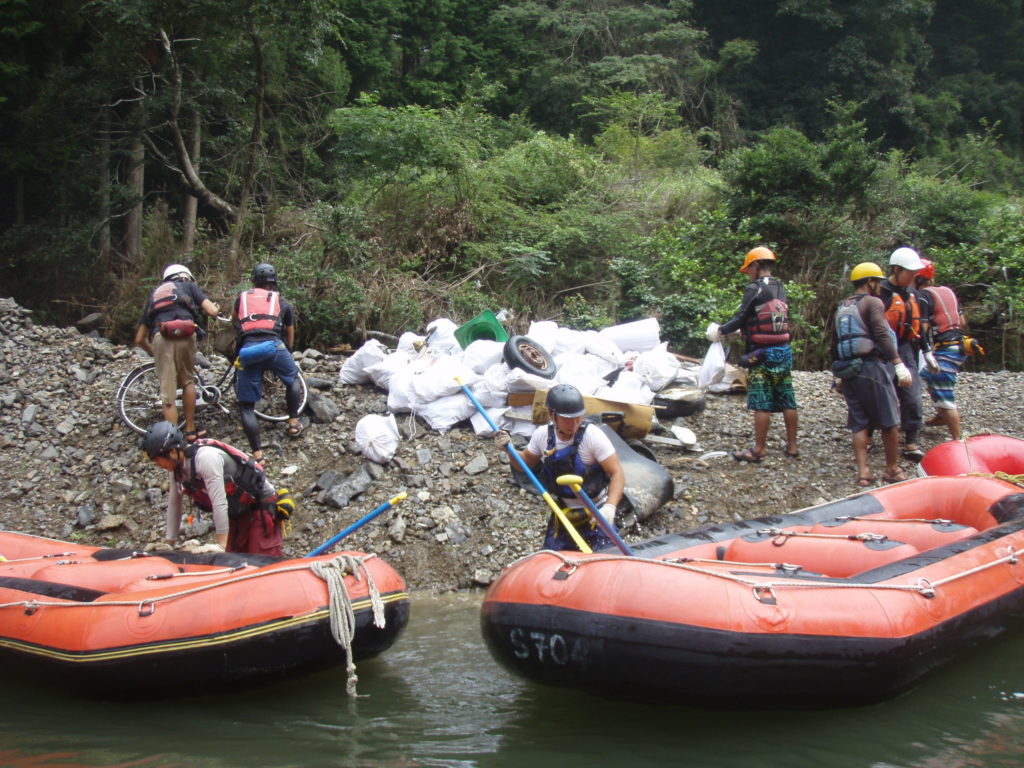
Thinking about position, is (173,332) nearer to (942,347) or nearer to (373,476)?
(373,476)

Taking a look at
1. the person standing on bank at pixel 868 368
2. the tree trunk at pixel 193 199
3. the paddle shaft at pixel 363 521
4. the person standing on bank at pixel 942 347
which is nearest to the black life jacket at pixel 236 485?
the paddle shaft at pixel 363 521

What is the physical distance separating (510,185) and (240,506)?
9180mm

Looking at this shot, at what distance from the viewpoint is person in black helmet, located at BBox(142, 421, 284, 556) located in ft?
14.6

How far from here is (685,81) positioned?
22.9m

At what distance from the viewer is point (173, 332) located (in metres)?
6.69

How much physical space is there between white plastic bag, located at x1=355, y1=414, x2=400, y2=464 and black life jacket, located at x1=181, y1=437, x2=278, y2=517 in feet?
5.88

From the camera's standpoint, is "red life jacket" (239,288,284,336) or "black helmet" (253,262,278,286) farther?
"black helmet" (253,262,278,286)

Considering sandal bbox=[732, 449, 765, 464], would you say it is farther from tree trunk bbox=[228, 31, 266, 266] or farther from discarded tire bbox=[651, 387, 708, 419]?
tree trunk bbox=[228, 31, 266, 266]

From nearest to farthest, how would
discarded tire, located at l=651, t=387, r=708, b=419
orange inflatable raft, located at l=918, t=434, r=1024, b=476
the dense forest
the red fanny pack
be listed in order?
1. orange inflatable raft, located at l=918, t=434, r=1024, b=476
2. the red fanny pack
3. discarded tire, located at l=651, t=387, r=708, b=419
4. the dense forest

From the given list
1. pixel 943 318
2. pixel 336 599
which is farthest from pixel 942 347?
pixel 336 599

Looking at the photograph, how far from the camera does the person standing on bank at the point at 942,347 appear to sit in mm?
6988

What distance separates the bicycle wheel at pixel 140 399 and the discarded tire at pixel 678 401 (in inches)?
171

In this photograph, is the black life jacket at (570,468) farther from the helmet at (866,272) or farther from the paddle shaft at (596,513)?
the helmet at (866,272)

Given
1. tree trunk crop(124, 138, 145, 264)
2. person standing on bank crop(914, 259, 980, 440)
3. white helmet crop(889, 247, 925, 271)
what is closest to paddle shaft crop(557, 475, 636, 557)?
white helmet crop(889, 247, 925, 271)
